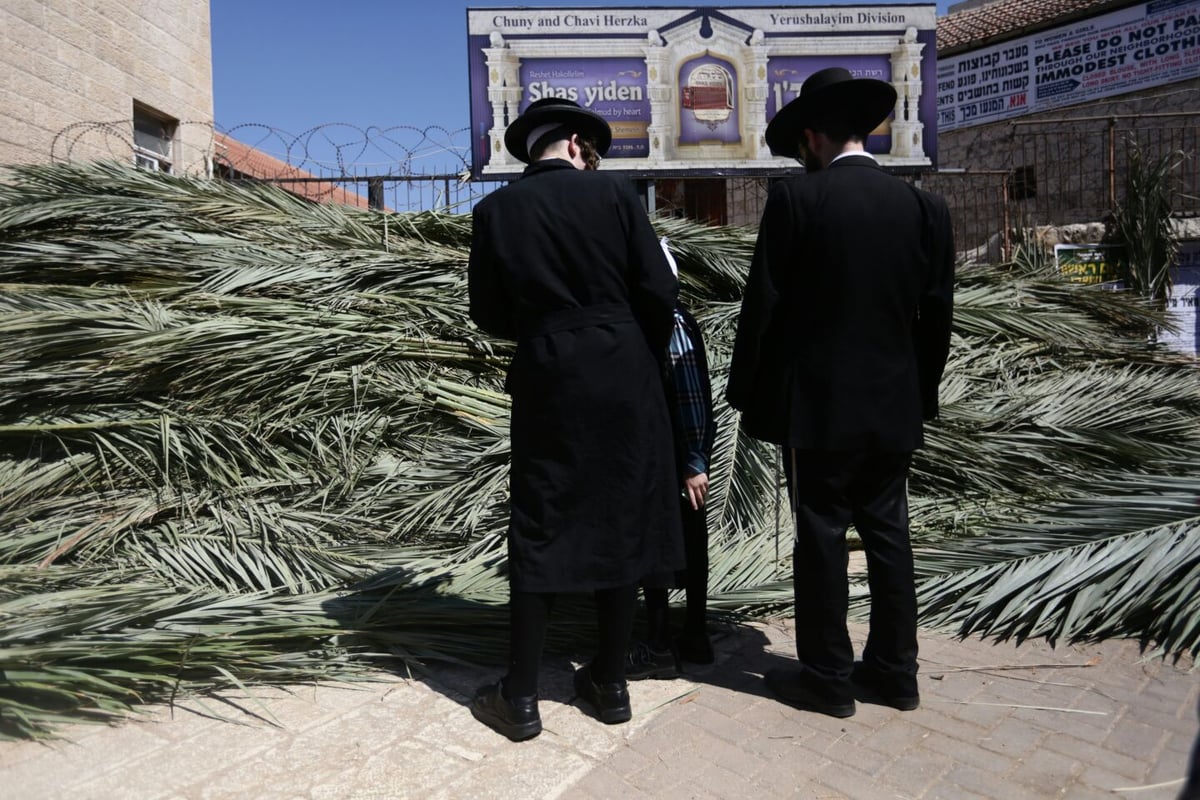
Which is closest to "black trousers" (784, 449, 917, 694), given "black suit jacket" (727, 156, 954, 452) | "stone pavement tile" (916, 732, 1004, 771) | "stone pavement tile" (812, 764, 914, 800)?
"black suit jacket" (727, 156, 954, 452)

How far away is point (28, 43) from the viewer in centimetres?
717

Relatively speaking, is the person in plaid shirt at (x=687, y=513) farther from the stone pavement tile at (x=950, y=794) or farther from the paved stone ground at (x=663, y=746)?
the stone pavement tile at (x=950, y=794)

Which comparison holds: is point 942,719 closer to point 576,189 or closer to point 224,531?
point 576,189

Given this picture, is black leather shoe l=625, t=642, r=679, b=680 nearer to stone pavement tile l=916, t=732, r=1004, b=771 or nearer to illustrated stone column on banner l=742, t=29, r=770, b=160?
stone pavement tile l=916, t=732, r=1004, b=771

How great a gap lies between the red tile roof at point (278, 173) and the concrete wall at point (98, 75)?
1.22ft

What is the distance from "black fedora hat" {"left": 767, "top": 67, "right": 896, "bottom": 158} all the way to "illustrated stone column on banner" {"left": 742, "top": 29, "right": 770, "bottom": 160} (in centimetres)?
714

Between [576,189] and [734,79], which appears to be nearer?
[576,189]

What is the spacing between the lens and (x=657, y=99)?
30.9 feet

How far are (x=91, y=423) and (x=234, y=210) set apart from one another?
1921mm

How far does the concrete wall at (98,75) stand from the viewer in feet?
23.1

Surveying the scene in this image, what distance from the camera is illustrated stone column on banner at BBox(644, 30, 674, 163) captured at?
940cm

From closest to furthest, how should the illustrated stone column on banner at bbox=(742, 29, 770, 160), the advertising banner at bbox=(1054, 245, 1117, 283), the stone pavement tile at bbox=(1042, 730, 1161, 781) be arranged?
1. the stone pavement tile at bbox=(1042, 730, 1161, 781)
2. the advertising banner at bbox=(1054, 245, 1117, 283)
3. the illustrated stone column on banner at bbox=(742, 29, 770, 160)

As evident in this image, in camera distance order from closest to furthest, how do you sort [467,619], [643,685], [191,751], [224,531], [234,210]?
1. [191,751]
2. [643,685]
3. [467,619]
4. [224,531]
5. [234,210]

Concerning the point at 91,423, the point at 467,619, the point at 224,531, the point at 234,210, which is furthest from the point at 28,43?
the point at 467,619
